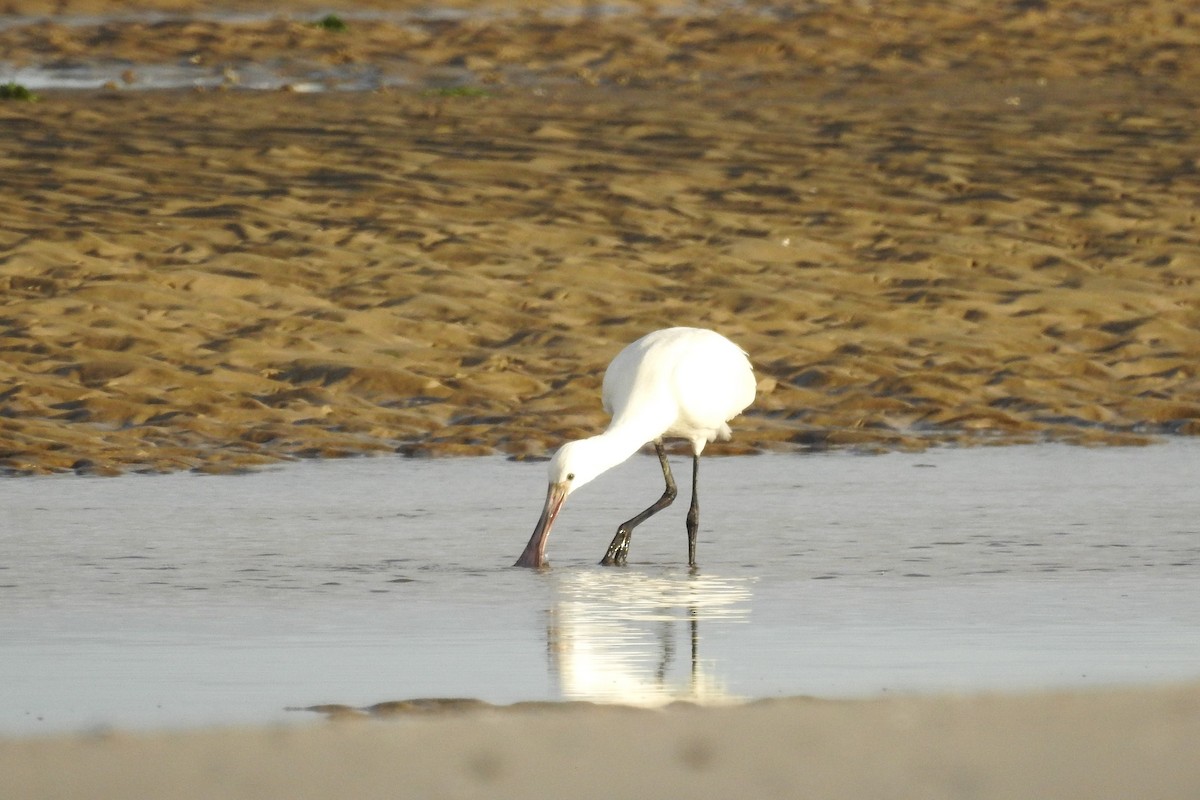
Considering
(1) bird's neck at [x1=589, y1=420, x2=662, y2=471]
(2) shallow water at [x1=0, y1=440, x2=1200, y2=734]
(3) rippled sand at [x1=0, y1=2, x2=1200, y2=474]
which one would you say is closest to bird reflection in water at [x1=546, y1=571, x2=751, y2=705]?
(2) shallow water at [x1=0, y1=440, x2=1200, y2=734]

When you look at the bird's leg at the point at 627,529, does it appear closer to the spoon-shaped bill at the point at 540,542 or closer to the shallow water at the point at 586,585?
the shallow water at the point at 586,585

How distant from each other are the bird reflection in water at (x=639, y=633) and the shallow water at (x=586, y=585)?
2 centimetres

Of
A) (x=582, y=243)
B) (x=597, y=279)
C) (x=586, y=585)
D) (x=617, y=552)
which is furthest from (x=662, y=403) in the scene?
(x=582, y=243)

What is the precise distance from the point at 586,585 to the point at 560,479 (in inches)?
26.7

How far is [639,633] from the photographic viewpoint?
7.80 m

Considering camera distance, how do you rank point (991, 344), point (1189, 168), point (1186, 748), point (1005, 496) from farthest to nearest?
1. point (1189, 168)
2. point (991, 344)
3. point (1005, 496)
4. point (1186, 748)

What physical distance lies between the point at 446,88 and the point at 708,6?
5.59m

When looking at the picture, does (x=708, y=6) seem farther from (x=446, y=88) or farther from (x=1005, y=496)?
(x=1005, y=496)

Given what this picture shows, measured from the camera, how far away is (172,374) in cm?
1417

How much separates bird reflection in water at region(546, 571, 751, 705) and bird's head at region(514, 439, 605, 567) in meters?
0.17

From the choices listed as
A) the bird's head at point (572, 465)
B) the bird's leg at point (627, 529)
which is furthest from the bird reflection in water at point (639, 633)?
the bird's head at point (572, 465)

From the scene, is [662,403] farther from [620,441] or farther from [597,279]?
[597,279]

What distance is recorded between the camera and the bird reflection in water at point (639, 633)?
22.0 ft

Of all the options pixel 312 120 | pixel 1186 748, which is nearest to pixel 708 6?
pixel 312 120
